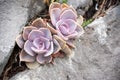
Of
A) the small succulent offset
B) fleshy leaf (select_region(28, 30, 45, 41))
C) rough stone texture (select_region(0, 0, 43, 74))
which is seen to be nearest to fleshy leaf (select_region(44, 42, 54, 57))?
the small succulent offset

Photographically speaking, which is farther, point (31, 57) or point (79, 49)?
point (79, 49)

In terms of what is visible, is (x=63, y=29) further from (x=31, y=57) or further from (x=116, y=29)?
(x=116, y=29)

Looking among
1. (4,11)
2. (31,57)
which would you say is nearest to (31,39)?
(31,57)

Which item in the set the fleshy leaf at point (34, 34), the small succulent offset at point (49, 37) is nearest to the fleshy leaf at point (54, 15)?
the small succulent offset at point (49, 37)

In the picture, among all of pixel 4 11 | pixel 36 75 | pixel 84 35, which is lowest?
pixel 36 75

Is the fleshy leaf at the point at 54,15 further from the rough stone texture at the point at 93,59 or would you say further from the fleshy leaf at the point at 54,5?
the rough stone texture at the point at 93,59

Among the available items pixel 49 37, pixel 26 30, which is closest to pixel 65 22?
pixel 49 37
